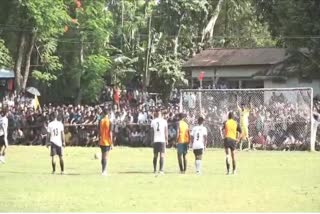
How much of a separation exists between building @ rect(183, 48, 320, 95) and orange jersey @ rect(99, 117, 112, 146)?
79.4 ft

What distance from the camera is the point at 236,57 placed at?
49.4 m

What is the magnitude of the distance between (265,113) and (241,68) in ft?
57.5

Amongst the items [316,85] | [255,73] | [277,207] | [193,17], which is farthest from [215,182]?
[193,17]

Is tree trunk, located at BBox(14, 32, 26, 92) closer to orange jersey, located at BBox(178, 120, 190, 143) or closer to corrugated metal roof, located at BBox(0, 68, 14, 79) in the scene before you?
corrugated metal roof, located at BBox(0, 68, 14, 79)

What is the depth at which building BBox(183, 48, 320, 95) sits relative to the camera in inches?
1703

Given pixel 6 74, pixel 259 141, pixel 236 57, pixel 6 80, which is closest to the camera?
pixel 259 141

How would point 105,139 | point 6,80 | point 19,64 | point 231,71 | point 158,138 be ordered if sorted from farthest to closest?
point 6,80
point 231,71
point 19,64
point 158,138
point 105,139

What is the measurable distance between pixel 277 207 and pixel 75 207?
3694 mm

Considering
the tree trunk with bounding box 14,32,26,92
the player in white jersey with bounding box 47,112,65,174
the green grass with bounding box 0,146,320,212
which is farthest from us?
the tree trunk with bounding box 14,32,26,92

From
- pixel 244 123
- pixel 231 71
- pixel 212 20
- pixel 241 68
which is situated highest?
pixel 212 20

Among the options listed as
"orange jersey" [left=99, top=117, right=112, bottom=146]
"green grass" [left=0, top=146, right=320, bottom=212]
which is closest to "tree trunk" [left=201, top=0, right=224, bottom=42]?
"green grass" [left=0, top=146, right=320, bottom=212]

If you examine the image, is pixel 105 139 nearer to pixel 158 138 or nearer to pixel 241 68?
pixel 158 138

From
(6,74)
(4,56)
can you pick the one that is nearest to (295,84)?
(4,56)

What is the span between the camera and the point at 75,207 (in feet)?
42.1
